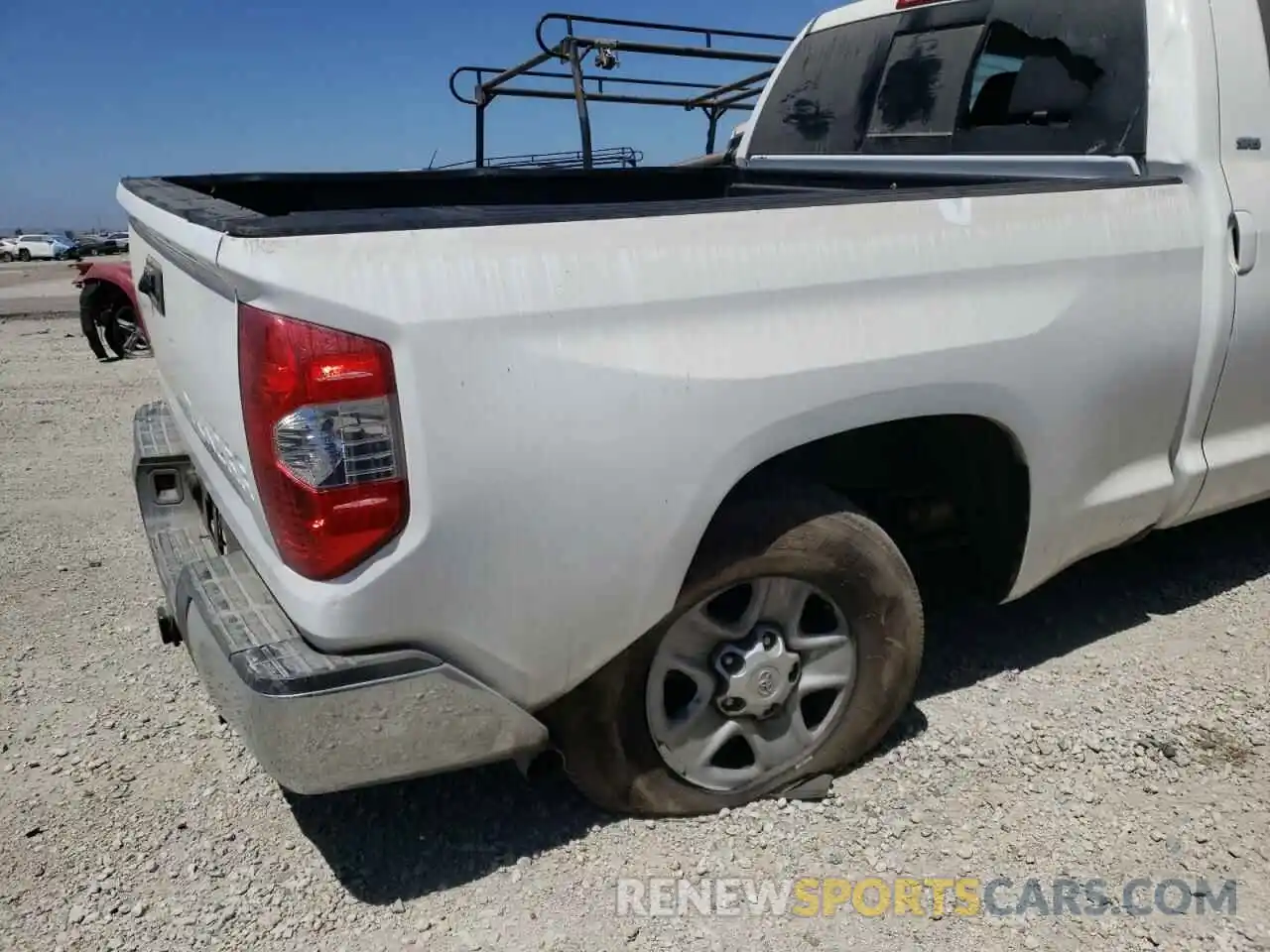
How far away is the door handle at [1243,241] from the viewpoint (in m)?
2.87

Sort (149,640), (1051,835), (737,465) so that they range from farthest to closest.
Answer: (149,640), (1051,835), (737,465)

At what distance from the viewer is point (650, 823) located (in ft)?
8.30

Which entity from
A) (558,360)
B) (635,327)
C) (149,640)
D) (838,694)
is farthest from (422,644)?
(149,640)

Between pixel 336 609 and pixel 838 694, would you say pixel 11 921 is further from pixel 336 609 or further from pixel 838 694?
pixel 838 694

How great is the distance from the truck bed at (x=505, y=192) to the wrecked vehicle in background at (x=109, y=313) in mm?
6329

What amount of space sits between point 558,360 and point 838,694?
1.21m

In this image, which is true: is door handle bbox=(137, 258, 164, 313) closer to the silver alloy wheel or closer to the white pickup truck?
the white pickup truck

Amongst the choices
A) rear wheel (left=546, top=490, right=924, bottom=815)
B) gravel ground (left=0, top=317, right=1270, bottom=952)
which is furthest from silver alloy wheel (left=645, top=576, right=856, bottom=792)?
gravel ground (left=0, top=317, right=1270, bottom=952)

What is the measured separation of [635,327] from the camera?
1.99m

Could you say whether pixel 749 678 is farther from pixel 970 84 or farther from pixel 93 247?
pixel 93 247

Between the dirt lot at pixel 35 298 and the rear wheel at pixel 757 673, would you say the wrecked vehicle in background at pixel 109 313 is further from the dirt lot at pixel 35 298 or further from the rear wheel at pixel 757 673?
the rear wheel at pixel 757 673

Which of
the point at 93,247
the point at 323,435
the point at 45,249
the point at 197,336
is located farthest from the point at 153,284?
the point at 93,247

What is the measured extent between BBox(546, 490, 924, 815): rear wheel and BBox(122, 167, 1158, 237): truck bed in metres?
0.73

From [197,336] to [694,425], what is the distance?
109 cm
